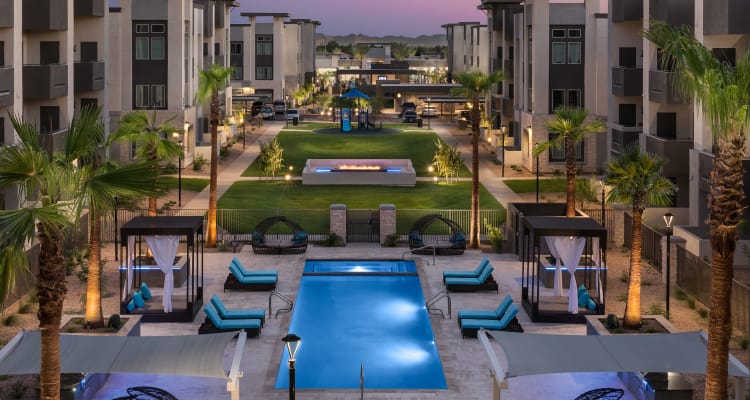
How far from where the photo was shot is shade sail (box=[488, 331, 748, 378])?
1978 centimetres

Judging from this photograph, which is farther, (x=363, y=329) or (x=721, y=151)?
(x=363, y=329)

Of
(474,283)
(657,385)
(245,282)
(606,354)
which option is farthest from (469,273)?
(606,354)

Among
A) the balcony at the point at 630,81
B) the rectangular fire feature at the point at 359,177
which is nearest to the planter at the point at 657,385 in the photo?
the balcony at the point at 630,81

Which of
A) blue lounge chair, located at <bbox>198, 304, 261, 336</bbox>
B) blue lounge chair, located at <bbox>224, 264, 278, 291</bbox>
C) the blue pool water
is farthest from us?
blue lounge chair, located at <bbox>224, 264, 278, 291</bbox>

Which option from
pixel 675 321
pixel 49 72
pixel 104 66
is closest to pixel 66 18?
pixel 49 72

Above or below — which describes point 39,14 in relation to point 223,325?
above

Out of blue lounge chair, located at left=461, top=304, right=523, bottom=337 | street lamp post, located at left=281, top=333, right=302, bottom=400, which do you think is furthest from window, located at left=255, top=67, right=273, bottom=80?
street lamp post, located at left=281, top=333, right=302, bottom=400

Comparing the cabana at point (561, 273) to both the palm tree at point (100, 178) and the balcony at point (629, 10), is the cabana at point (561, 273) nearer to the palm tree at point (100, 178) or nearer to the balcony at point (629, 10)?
the palm tree at point (100, 178)

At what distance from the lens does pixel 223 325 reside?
2712 centimetres

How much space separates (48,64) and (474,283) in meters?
21.9

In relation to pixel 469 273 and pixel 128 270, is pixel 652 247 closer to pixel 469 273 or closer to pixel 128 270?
pixel 469 273

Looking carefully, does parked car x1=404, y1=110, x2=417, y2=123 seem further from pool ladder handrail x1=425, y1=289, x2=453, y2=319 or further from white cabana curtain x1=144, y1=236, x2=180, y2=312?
white cabana curtain x1=144, y1=236, x2=180, y2=312

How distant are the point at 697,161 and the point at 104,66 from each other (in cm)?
2821

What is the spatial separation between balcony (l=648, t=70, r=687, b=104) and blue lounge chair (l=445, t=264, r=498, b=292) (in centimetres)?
1393
